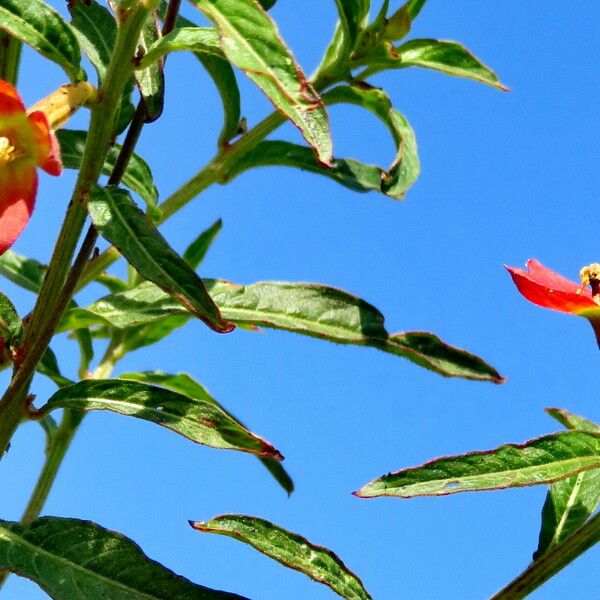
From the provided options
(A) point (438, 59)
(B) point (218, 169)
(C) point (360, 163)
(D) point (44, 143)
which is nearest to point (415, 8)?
(A) point (438, 59)

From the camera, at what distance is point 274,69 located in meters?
0.89

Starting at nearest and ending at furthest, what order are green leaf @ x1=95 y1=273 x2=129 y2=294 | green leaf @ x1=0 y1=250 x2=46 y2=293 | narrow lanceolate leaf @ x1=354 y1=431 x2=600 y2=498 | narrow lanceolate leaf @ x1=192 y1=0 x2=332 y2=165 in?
1. narrow lanceolate leaf @ x1=192 y1=0 x2=332 y2=165
2. narrow lanceolate leaf @ x1=354 y1=431 x2=600 y2=498
3. green leaf @ x1=0 y1=250 x2=46 y2=293
4. green leaf @ x1=95 y1=273 x2=129 y2=294

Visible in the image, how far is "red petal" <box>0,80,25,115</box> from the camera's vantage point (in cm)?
100

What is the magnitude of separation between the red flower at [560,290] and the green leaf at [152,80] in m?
0.51

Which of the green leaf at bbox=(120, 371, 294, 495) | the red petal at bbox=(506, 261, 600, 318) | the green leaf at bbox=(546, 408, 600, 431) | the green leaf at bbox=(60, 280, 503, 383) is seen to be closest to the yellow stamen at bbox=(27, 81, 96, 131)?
the green leaf at bbox=(60, 280, 503, 383)

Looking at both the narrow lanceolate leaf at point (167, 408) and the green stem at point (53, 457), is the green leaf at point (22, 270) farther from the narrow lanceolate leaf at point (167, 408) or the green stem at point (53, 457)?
the narrow lanceolate leaf at point (167, 408)

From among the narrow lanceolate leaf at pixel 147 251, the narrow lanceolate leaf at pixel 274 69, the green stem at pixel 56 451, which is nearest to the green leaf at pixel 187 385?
the green stem at pixel 56 451

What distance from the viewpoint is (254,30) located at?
92 cm

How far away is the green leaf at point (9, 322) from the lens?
3.95ft

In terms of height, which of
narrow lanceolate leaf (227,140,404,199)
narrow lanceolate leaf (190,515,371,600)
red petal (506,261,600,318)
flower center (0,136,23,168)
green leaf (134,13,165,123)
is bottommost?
narrow lanceolate leaf (190,515,371,600)

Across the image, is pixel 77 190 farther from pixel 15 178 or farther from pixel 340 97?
pixel 340 97

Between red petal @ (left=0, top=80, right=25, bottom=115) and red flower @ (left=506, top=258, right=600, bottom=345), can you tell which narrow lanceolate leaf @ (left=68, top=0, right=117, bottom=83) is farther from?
red flower @ (left=506, top=258, right=600, bottom=345)

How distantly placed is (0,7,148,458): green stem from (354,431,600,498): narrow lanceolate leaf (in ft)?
1.41

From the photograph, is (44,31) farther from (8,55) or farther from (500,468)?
(500,468)
